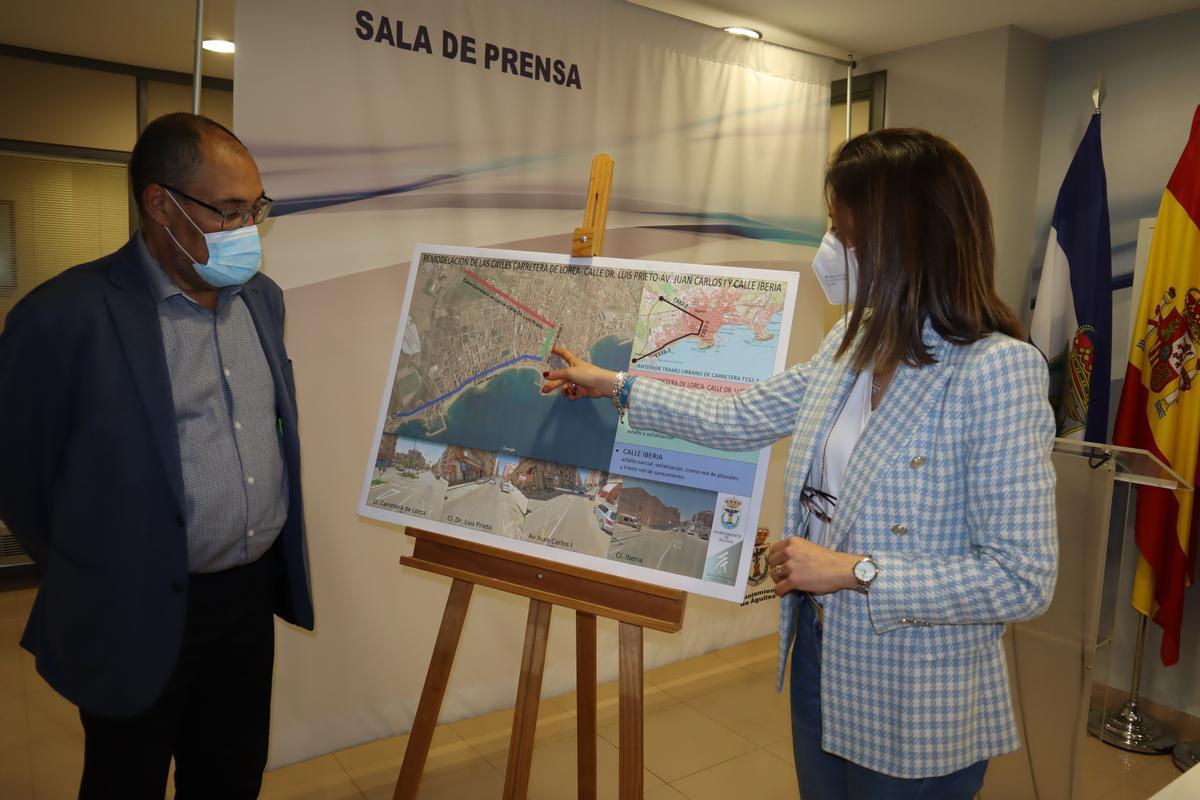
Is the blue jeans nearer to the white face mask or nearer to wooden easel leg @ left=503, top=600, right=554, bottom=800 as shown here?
the white face mask

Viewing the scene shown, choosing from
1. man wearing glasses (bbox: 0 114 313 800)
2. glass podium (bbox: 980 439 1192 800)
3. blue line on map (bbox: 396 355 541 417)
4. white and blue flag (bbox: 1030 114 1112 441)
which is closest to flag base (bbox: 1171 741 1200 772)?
glass podium (bbox: 980 439 1192 800)

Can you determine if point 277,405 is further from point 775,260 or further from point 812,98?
point 812,98

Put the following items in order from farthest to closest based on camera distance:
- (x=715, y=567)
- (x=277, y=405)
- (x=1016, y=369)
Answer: (x=277, y=405) → (x=715, y=567) → (x=1016, y=369)

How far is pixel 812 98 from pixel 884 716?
3404 mm

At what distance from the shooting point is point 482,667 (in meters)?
3.31

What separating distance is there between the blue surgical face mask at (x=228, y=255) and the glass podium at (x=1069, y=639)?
2.24m

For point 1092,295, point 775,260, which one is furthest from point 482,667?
point 1092,295

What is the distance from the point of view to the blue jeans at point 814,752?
1353mm

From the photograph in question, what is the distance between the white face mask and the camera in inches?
55.8

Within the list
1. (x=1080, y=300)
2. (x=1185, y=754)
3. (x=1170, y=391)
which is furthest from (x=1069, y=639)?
(x=1080, y=300)

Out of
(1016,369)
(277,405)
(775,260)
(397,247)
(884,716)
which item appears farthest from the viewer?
(775,260)

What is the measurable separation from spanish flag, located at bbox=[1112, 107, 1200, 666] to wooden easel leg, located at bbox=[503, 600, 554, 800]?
2596mm

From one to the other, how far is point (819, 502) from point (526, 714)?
94 cm

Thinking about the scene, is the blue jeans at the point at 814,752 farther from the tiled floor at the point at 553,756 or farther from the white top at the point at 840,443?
the tiled floor at the point at 553,756
